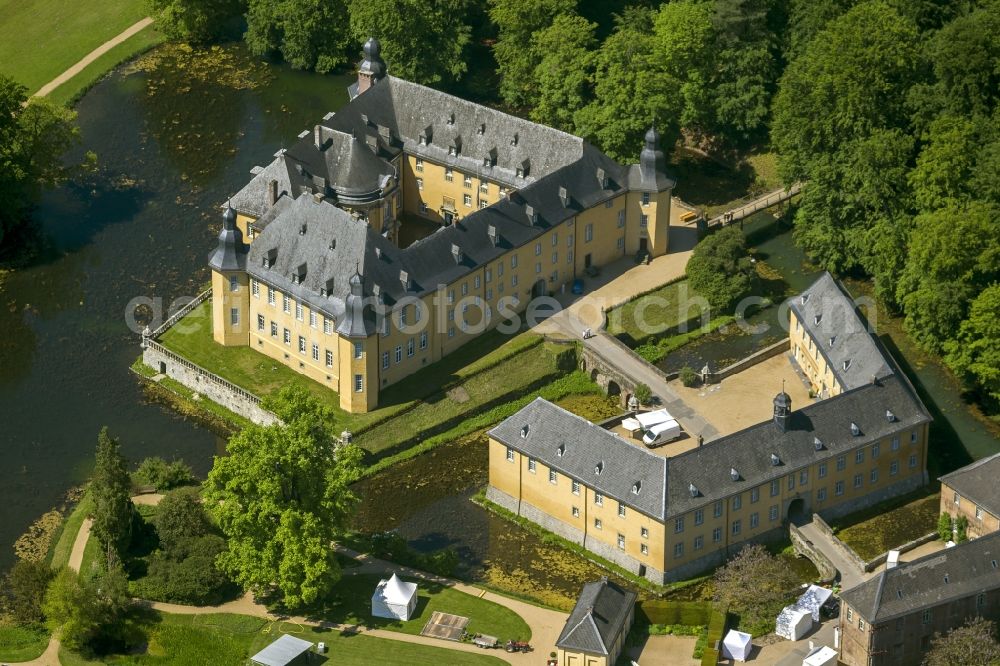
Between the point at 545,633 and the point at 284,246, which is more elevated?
the point at 284,246

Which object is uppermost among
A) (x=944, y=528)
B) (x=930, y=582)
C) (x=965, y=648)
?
(x=930, y=582)

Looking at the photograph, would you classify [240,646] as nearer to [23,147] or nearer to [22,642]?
[22,642]

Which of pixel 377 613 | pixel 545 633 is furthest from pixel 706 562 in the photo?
pixel 377 613

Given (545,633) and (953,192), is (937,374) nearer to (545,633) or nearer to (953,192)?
(953,192)

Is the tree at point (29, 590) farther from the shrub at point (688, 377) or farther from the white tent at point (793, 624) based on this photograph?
the shrub at point (688, 377)

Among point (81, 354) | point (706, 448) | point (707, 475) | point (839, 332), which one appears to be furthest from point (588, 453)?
point (81, 354)

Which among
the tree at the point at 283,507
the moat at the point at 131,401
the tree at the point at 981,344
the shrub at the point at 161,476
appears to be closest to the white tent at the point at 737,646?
the moat at the point at 131,401
